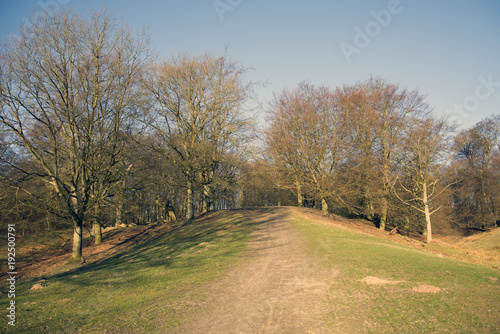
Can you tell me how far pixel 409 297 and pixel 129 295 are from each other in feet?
26.2

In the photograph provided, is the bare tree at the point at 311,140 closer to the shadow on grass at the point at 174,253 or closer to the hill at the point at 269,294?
the shadow on grass at the point at 174,253

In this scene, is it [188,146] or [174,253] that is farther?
[188,146]

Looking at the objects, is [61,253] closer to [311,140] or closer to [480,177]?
[311,140]

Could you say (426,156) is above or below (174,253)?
above

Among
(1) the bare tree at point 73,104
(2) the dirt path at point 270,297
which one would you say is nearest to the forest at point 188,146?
(1) the bare tree at point 73,104

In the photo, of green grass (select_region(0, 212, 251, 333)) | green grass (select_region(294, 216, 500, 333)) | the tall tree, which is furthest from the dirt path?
the tall tree

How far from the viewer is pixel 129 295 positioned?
830cm

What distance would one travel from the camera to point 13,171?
15.4m

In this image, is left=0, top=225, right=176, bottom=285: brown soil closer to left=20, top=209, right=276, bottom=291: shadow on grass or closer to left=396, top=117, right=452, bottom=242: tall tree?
left=20, top=209, right=276, bottom=291: shadow on grass

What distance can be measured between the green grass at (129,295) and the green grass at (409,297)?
13.5 feet

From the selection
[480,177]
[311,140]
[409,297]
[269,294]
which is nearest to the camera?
[409,297]

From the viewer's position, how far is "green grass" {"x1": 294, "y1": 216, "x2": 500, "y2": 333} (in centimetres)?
604

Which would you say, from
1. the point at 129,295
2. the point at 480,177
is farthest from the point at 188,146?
the point at 480,177

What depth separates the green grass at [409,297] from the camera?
604cm
